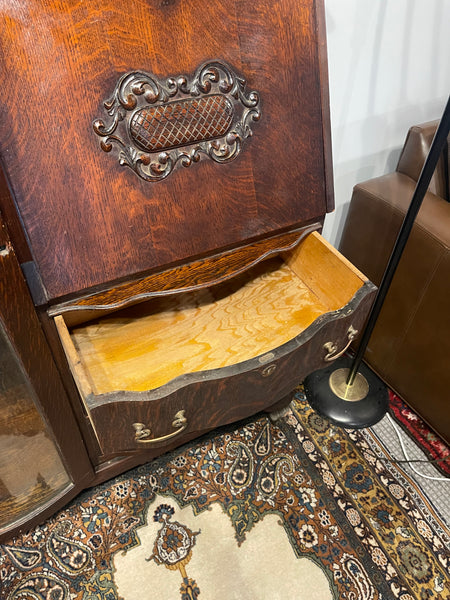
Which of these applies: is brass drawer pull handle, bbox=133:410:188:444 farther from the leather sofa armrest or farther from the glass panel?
the leather sofa armrest

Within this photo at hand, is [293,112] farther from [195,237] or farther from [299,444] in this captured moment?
[299,444]

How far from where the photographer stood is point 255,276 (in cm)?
109

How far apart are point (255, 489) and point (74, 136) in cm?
99

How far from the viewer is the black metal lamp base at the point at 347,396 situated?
1.33m

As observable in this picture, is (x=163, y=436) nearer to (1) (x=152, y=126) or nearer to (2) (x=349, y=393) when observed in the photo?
(1) (x=152, y=126)

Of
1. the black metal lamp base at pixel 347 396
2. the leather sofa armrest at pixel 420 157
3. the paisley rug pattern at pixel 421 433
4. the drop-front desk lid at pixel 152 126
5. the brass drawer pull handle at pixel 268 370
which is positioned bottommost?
the paisley rug pattern at pixel 421 433

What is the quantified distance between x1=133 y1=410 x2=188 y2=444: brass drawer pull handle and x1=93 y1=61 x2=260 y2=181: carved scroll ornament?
397mm

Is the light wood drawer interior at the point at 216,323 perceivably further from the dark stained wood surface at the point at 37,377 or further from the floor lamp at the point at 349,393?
the floor lamp at the point at 349,393

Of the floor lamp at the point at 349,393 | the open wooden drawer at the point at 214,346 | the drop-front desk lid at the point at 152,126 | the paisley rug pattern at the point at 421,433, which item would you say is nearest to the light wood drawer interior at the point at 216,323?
the open wooden drawer at the point at 214,346

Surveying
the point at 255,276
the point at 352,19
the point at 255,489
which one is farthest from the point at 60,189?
the point at 255,489

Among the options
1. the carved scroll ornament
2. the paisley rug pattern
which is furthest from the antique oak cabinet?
the paisley rug pattern

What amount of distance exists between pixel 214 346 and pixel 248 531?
0.53 m

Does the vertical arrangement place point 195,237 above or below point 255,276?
above

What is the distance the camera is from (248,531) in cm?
113
